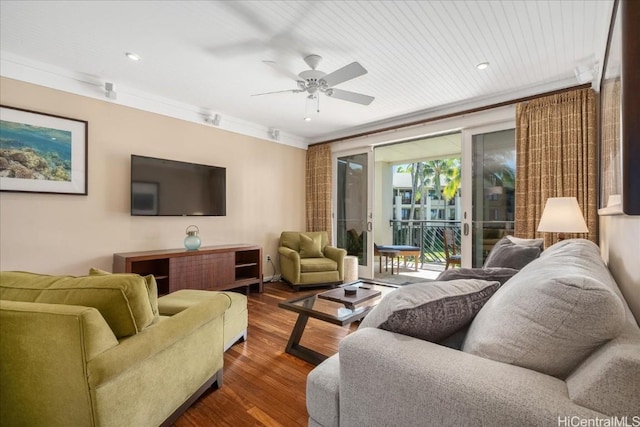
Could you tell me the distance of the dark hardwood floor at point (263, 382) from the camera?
1.62 meters

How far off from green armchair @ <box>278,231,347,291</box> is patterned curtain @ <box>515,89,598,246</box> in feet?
8.02

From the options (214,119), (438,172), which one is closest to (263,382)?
(214,119)

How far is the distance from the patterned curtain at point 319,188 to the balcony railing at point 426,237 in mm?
2478

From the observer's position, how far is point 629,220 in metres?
1.20

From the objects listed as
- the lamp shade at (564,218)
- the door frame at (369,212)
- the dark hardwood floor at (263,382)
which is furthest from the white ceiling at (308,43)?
the dark hardwood floor at (263,382)

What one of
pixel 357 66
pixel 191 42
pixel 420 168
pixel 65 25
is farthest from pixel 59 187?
pixel 420 168

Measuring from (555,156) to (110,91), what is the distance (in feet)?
15.8

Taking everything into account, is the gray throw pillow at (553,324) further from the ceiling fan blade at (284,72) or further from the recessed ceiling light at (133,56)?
the recessed ceiling light at (133,56)

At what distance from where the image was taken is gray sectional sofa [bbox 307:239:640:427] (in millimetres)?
652

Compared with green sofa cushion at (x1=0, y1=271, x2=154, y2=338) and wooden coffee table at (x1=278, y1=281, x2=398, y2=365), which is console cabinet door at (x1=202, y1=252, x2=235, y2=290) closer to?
wooden coffee table at (x1=278, y1=281, x2=398, y2=365)

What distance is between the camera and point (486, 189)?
12.5ft

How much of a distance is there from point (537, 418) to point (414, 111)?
4.07 m

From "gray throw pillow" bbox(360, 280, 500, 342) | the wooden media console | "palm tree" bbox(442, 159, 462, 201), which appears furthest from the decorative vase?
"palm tree" bbox(442, 159, 462, 201)

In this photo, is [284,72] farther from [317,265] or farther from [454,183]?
[454,183]
